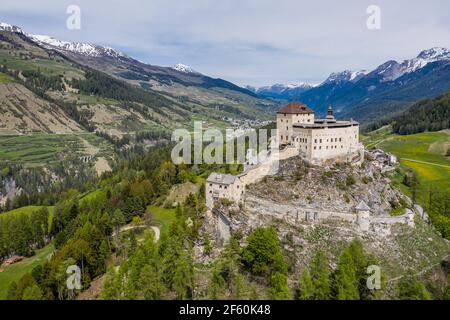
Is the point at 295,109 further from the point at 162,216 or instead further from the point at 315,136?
the point at 162,216

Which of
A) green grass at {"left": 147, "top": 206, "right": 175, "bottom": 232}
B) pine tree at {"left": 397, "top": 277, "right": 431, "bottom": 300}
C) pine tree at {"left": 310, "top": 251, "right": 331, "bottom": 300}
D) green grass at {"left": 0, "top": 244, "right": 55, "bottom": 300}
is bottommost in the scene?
green grass at {"left": 0, "top": 244, "right": 55, "bottom": 300}

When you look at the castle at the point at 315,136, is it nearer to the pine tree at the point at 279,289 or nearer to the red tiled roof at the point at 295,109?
the red tiled roof at the point at 295,109

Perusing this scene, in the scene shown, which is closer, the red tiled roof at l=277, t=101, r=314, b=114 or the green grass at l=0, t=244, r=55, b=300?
the green grass at l=0, t=244, r=55, b=300

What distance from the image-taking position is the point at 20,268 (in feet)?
331

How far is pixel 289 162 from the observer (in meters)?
91.5

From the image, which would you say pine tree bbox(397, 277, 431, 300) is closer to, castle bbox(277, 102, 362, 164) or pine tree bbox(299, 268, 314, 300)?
pine tree bbox(299, 268, 314, 300)

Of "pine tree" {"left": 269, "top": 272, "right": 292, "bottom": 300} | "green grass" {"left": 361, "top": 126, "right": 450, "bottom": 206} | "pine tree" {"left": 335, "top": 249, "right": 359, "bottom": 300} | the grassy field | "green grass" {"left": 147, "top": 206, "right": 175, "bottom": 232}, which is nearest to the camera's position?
"pine tree" {"left": 269, "top": 272, "right": 292, "bottom": 300}

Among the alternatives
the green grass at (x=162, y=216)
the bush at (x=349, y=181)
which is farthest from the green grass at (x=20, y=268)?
the bush at (x=349, y=181)

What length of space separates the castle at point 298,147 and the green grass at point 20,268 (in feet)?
156

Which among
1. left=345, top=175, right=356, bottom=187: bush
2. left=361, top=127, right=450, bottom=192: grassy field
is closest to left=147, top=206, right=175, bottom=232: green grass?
left=345, top=175, right=356, bottom=187: bush

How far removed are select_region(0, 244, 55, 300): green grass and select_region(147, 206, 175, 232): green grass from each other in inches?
1118

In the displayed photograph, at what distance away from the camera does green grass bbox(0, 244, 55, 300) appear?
9250cm

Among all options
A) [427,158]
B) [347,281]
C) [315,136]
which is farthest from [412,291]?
[427,158]
